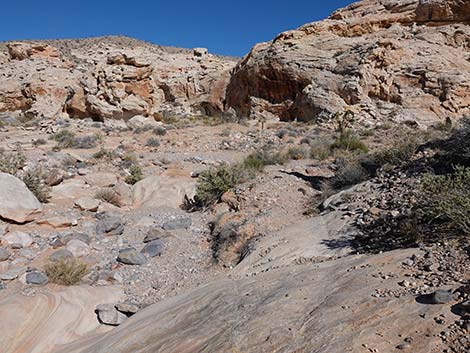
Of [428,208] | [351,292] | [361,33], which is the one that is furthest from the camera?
[361,33]

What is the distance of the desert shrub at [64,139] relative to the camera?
43.9 feet

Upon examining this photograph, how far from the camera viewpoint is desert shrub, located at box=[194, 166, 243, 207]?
7.79 m

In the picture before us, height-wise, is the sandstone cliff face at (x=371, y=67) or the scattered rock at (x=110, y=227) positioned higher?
the sandstone cliff face at (x=371, y=67)

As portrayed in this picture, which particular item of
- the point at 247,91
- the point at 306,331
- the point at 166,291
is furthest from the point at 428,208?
the point at 247,91

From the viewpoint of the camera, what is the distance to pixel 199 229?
22.4ft

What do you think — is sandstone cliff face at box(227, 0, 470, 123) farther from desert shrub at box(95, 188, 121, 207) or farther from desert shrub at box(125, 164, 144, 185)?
desert shrub at box(95, 188, 121, 207)

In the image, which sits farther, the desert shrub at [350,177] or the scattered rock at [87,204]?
the scattered rock at [87,204]

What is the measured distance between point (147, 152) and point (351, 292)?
11.1m

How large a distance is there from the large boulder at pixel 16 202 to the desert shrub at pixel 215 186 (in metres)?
2.97

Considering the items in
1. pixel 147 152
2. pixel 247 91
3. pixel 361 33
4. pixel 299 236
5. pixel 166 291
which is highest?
pixel 361 33

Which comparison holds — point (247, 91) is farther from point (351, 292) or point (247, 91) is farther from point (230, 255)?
point (351, 292)

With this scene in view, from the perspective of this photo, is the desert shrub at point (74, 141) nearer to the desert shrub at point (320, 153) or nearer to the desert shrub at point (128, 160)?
the desert shrub at point (128, 160)

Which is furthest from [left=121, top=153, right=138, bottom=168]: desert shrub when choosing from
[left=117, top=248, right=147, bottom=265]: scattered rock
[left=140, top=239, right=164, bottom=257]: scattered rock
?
[left=117, top=248, right=147, bottom=265]: scattered rock

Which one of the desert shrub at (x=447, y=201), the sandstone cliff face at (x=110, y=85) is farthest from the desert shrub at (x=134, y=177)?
the sandstone cliff face at (x=110, y=85)
